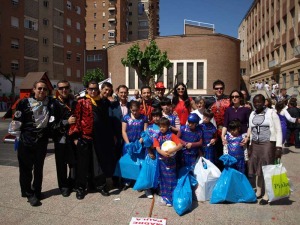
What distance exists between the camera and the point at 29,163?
13.7 ft

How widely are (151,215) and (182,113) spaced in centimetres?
201

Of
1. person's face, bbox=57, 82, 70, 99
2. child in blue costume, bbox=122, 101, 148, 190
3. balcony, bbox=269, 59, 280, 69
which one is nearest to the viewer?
person's face, bbox=57, 82, 70, 99

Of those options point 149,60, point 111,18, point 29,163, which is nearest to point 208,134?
point 29,163

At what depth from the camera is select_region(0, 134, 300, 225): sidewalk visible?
3584 mm

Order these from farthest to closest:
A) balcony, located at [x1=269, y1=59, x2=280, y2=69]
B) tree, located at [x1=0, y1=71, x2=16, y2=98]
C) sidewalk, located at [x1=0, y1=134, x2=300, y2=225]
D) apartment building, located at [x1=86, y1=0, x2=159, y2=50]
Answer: apartment building, located at [x1=86, y1=0, x2=159, y2=50] < balcony, located at [x1=269, y1=59, x2=280, y2=69] < tree, located at [x1=0, y1=71, x2=16, y2=98] < sidewalk, located at [x1=0, y1=134, x2=300, y2=225]

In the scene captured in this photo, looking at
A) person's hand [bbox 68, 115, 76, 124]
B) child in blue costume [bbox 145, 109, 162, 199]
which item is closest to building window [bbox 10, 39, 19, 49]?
person's hand [bbox 68, 115, 76, 124]

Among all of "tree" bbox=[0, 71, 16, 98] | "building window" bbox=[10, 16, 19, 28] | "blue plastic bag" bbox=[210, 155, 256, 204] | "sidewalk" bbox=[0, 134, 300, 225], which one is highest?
"building window" bbox=[10, 16, 19, 28]

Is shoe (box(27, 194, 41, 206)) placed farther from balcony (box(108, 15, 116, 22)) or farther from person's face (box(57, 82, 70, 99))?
balcony (box(108, 15, 116, 22))

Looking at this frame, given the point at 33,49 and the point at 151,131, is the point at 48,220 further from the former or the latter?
the point at 33,49

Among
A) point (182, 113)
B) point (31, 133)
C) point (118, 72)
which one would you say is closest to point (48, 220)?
point (31, 133)

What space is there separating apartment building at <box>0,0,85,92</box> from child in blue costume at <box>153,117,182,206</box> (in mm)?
35404

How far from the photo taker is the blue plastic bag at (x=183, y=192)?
12.3 ft

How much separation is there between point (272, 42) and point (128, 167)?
123 ft

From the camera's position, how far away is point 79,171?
14.5 feet
